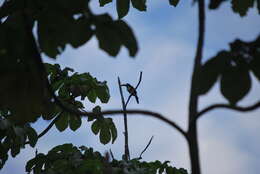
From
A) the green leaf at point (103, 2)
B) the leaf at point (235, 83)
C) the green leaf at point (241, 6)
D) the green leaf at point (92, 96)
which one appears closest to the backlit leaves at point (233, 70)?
the leaf at point (235, 83)

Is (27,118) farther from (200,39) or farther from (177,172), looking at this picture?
(177,172)

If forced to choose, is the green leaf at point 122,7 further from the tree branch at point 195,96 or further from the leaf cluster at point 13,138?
Result: the leaf cluster at point 13,138

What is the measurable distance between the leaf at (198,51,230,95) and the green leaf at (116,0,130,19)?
1124 mm

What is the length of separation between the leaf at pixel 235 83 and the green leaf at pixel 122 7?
3.83ft

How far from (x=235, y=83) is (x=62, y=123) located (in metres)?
2.82

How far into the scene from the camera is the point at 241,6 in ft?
7.42

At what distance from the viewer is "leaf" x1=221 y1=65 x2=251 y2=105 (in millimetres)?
1445

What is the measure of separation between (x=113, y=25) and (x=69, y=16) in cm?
18

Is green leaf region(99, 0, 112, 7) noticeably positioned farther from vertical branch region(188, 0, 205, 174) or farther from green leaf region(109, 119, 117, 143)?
green leaf region(109, 119, 117, 143)

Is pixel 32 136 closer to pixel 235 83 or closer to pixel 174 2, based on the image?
pixel 174 2

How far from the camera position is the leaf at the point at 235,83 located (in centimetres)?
145

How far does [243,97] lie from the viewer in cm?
144

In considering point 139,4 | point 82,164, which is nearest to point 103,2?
point 139,4

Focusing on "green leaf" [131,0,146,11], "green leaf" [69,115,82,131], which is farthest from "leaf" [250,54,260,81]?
"green leaf" [69,115,82,131]
